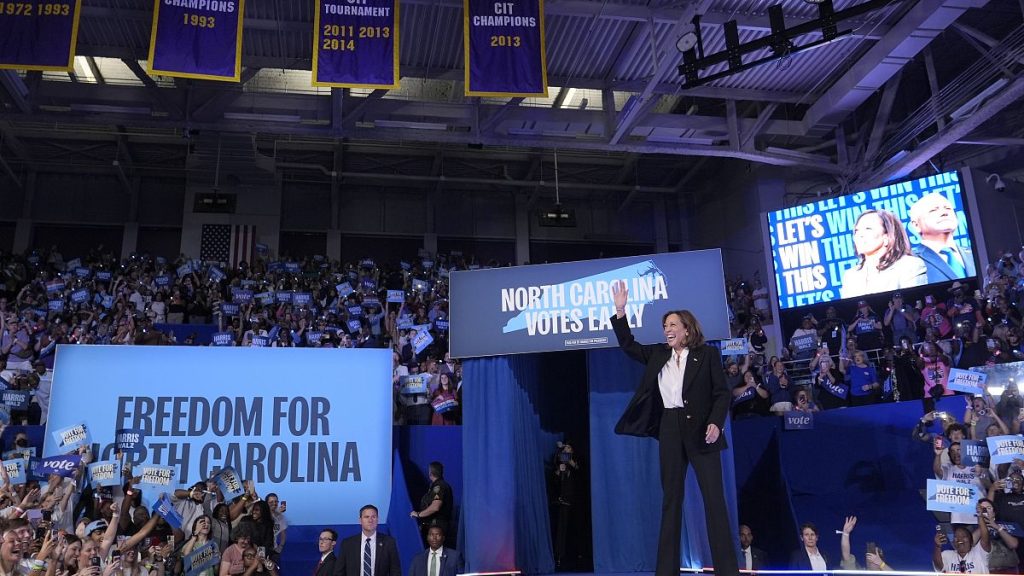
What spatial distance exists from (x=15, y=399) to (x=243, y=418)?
314 centimetres

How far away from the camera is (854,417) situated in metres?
9.77

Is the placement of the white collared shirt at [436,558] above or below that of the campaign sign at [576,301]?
below

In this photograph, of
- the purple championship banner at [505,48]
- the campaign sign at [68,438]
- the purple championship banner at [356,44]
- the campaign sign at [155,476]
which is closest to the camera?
the campaign sign at [155,476]

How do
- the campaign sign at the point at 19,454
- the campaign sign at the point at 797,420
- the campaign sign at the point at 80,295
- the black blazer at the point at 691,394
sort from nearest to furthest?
the black blazer at the point at 691,394, the campaign sign at the point at 19,454, the campaign sign at the point at 797,420, the campaign sign at the point at 80,295

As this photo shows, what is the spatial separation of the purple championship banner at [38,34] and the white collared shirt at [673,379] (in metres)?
9.54

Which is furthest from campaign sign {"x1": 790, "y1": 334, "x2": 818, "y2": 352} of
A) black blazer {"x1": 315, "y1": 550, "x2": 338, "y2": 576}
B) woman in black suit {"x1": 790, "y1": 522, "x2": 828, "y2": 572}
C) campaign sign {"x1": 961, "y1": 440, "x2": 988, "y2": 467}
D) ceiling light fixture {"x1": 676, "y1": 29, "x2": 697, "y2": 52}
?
black blazer {"x1": 315, "y1": 550, "x2": 338, "y2": 576}

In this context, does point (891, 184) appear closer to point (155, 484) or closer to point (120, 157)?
point (155, 484)

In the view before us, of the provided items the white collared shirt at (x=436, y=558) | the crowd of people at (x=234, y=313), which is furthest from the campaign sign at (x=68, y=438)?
the white collared shirt at (x=436, y=558)

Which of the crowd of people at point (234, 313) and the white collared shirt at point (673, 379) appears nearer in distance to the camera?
the white collared shirt at point (673, 379)

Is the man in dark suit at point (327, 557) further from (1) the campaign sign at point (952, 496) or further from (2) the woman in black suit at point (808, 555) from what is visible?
(1) the campaign sign at point (952, 496)

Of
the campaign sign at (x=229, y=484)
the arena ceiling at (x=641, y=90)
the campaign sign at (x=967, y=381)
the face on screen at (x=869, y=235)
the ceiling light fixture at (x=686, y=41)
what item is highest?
the arena ceiling at (x=641, y=90)

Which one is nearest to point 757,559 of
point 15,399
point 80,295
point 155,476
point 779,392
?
point 779,392

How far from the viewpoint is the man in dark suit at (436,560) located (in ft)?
22.7

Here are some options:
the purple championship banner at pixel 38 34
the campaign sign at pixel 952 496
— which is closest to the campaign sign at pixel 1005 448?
the campaign sign at pixel 952 496
